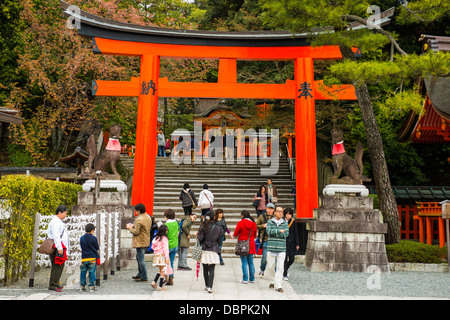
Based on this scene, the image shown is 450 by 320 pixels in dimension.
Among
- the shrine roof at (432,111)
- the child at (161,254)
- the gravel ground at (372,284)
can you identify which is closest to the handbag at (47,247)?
A: the child at (161,254)

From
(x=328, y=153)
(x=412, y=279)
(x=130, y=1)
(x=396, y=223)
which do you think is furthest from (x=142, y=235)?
(x=130, y=1)

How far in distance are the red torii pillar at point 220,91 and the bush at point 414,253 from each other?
2446mm

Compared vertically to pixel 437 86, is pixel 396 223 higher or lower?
lower

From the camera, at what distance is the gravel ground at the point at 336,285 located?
691cm

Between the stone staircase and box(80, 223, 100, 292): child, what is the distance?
18.0 feet

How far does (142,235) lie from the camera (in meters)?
7.74

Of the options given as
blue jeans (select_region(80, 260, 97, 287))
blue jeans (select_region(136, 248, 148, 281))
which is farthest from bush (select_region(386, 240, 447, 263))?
blue jeans (select_region(80, 260, 97, 287))

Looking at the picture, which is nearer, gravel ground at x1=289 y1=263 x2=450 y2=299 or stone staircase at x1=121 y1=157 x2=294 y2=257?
gravel ground at x1=289 y1=263 x2=450 y2=299

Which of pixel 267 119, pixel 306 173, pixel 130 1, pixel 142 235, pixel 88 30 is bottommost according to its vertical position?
pixel 142 235

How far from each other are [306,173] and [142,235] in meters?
5.80

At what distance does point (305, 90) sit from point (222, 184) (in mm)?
6451

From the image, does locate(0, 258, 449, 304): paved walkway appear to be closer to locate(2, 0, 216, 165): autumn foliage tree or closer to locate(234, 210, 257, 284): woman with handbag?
locate(234, 210, 257, 284): woman with handbag

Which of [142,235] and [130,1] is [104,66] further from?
[142,235]

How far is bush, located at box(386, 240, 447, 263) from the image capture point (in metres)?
9.98
